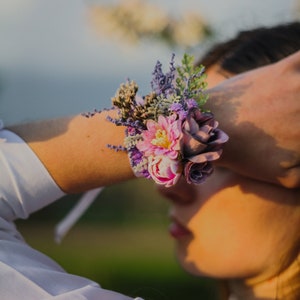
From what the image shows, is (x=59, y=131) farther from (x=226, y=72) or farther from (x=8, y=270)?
(x=226, y=72)

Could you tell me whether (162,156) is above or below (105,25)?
above

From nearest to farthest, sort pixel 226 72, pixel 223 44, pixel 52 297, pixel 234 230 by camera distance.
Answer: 1. pixel 52 297
2. pixel 234 230
3. pixel 226 72
4. pixel 223 44

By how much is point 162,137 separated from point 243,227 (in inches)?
19.0

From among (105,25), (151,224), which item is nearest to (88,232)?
(151,224)

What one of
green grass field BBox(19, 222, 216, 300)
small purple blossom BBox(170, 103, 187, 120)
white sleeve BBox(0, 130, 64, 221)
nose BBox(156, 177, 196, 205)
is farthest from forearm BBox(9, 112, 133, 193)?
green grass field BBox(19, 222, 216, 300)

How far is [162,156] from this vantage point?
49.6 inches

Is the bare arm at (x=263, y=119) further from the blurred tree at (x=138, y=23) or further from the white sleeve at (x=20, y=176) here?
the blurred tree at (x=138, y=23)

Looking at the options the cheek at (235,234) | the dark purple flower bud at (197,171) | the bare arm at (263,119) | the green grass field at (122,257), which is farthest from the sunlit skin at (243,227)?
the green grass field at (122,257)

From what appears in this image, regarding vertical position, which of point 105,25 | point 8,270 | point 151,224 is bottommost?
point 151,224

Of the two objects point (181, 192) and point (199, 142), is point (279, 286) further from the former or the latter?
point (199, 142)

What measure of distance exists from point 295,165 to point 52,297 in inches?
21.5

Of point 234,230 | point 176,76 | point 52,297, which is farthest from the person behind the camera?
point 234,230

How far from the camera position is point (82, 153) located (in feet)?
4.50

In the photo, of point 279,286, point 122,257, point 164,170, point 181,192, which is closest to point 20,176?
point 164,170
